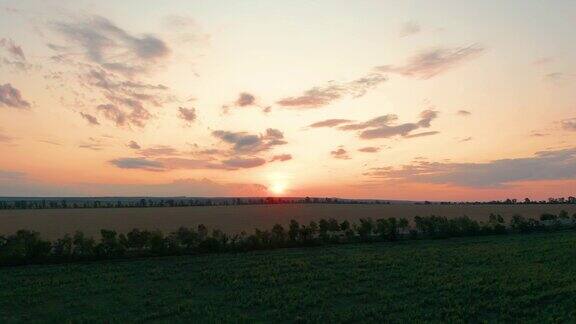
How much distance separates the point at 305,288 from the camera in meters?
34.4

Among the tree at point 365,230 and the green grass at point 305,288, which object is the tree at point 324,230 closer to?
the tree at point 365,230

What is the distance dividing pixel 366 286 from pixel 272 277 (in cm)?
770

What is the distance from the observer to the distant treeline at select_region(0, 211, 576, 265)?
4847 cm

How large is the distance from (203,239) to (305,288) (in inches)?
947

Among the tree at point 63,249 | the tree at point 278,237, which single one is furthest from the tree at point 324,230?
the tree at point 63,249

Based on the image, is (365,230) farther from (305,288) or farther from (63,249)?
(63,249)

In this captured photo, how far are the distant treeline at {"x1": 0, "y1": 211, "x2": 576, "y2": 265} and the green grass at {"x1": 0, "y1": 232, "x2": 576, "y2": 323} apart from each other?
2.92m

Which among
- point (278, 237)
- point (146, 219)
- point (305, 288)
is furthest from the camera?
point (146, 219)

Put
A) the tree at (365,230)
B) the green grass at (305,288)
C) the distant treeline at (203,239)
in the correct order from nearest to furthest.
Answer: the green grass at (305,288) < the distant treeline at (203,239) < the tree at (365,230)

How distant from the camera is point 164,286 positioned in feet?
119

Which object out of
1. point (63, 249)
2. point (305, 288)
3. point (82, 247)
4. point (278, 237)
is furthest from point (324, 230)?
point (63, 249)

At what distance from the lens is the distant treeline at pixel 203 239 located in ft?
159

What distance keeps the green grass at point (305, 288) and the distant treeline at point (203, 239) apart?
2.92 metres

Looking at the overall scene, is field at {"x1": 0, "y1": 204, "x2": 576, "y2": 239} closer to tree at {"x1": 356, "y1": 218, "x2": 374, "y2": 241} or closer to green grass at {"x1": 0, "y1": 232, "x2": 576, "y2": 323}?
tree at {"x1": 356, "y1": 218, "x2": 374, "y2": 241}
